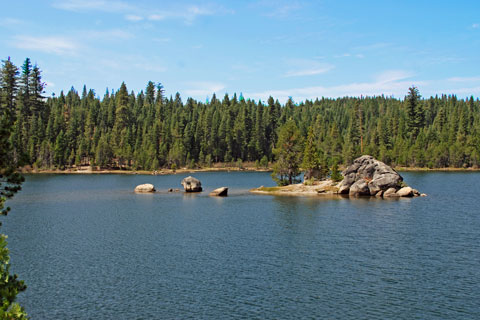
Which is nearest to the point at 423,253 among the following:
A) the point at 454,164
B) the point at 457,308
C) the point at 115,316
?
the point at 457,308

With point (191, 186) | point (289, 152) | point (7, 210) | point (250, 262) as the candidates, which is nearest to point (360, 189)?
point (289, 152)

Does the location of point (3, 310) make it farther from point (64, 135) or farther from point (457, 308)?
point (64, 135)

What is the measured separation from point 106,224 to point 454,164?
17565cm

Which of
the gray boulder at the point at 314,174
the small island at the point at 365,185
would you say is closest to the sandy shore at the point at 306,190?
the small island at the point at 365,185

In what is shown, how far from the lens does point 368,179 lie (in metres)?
90.5

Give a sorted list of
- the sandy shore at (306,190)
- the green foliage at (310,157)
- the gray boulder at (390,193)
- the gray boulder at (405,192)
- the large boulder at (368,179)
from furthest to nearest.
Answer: the green foliage at (310,157) < the sandy shore at (306,190) < the large boulder at (368,179) < the gray boulder at (390,193) < the gray boulder at (405,192)

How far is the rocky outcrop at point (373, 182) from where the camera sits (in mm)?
87438

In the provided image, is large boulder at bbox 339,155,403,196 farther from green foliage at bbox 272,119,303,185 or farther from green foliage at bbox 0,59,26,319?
green foliage at bbox 0,59,26,319

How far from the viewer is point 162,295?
103 feet

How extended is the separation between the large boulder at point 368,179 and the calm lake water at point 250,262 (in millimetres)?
16590

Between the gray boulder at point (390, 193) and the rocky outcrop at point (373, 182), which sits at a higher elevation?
the rocky outcrop at point (373, 182)

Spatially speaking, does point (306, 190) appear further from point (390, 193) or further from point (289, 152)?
point (390, 193)

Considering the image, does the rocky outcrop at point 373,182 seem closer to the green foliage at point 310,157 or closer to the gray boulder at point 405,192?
the gray boulder at point 405,192

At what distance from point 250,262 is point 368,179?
5789cm
